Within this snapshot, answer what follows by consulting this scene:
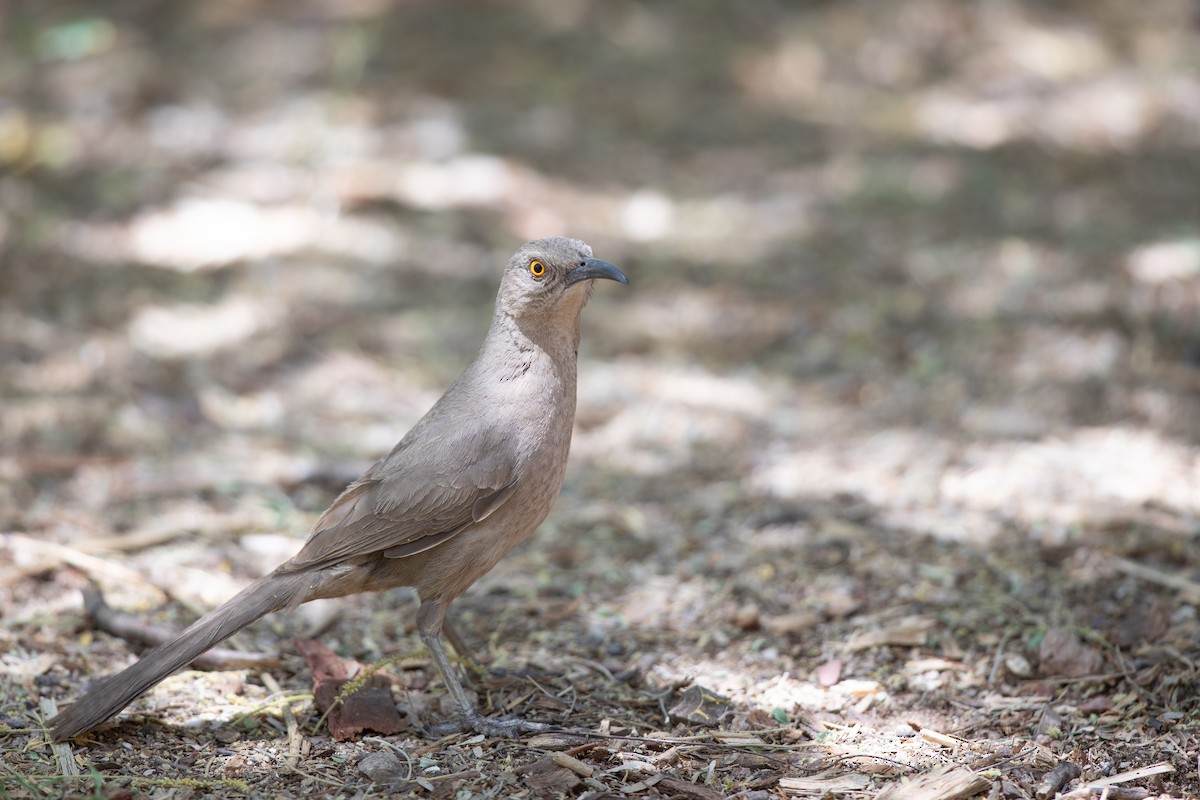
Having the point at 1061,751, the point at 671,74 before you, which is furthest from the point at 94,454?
the point at 671,74

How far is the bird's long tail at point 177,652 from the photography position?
3.43m

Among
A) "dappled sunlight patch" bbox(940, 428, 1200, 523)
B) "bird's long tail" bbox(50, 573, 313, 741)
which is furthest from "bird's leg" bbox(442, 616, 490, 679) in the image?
"dappled sunlight patch" bbox(940, 428, 1200, 523)

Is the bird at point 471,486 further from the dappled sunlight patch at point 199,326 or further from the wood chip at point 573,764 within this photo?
the dappled sunlight patch at point 199,326

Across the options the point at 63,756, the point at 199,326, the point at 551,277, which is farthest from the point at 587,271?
the point at 199,326

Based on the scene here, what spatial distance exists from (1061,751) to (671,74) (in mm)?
6917

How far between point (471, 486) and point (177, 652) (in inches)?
40.0

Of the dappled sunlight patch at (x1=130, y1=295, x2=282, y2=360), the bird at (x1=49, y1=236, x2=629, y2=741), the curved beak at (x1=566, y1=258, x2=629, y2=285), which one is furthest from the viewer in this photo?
the dappled sunlight patch at (x1=130, y1=295, x2=282, y2=360)

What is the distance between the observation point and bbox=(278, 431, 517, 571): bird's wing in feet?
12.8

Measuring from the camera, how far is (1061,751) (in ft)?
11.3

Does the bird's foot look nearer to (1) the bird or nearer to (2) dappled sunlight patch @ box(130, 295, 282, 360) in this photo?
(1) the bird

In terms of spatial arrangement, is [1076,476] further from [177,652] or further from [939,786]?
[177,652]

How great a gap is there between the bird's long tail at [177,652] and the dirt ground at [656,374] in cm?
12

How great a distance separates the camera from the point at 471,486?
3893mm

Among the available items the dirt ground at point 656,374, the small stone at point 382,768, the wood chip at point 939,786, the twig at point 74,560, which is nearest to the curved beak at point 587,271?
the dirt ground at point 656,374
